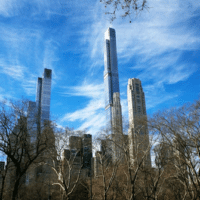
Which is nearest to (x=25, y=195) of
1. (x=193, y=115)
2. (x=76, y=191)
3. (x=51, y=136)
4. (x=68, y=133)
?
(x=76, y=191)

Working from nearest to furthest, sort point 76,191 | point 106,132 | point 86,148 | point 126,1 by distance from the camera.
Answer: point 126,1, point 106,132, point 86,148, point 76,191

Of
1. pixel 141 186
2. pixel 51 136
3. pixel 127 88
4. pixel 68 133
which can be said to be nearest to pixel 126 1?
pixel 51 136

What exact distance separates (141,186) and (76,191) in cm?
2396

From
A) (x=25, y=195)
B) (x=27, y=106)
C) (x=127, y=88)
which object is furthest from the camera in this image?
(x=127, y=88)

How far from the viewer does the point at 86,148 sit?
36.2 meters

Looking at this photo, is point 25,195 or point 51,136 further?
point 25,195

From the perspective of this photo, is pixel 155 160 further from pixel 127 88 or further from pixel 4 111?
pixel 127 88

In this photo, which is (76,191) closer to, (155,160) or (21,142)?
(155,160)

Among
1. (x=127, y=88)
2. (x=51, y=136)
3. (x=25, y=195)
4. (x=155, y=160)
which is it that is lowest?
(x=25, y=195)

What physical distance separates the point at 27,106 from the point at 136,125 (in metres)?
13.1

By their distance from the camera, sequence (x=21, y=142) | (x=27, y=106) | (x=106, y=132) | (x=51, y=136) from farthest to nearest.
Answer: (x=106, y=132), (x=51, y=136), (x=27, y=106), (x=21, y=142)

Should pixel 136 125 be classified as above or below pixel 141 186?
above

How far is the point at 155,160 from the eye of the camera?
95.9 ft

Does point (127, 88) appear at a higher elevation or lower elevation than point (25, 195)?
higher
